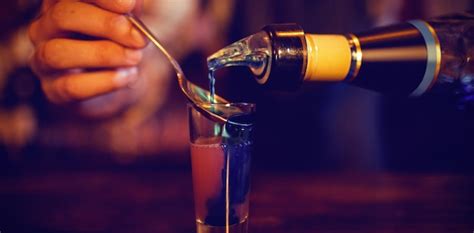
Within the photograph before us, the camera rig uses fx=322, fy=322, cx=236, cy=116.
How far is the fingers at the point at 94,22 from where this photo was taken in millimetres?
701

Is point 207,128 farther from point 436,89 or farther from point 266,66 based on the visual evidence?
point 436,89

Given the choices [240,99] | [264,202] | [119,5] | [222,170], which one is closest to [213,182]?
[222,170]

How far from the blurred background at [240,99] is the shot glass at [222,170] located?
0.68m

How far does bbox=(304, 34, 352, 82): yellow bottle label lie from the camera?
1.60 ft

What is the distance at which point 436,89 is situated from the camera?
57 centimetres

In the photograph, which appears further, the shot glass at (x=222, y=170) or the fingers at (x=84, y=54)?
the fingers at (x=84, y=54)

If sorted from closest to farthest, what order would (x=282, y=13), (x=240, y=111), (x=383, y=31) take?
(x=240, y=111) < (x=383, y=31) < (x=282, y=13)

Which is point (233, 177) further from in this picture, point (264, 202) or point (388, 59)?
point (388, 59)

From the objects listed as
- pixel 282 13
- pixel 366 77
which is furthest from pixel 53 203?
pixel 282 13

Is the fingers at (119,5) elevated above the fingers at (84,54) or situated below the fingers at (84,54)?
above

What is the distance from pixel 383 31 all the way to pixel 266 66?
10.1 inches

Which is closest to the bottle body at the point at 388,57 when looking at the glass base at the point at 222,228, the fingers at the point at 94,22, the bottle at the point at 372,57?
the bottle at the point at 372,57

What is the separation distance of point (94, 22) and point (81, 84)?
20 cm

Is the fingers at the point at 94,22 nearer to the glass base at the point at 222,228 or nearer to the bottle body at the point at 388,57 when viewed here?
the bottle body at the point at 388,57
